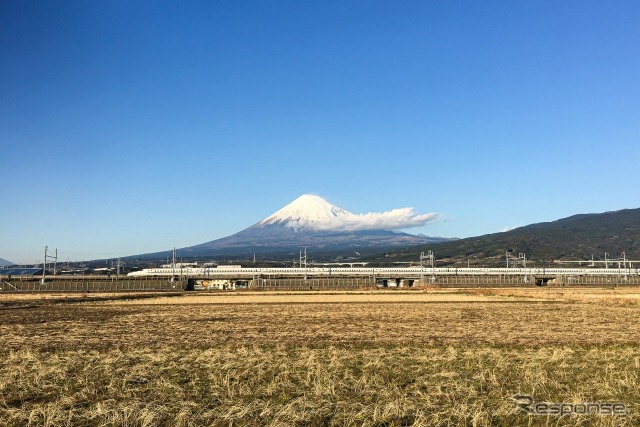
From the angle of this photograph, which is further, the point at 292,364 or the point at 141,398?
the point at 292,364

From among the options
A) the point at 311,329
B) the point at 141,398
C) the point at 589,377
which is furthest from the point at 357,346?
the point at 141,398

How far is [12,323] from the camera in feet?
91.4

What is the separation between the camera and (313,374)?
42.0 feet

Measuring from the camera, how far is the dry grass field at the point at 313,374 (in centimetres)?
943

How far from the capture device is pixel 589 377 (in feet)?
41.9

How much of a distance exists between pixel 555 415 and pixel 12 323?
27.4 meters

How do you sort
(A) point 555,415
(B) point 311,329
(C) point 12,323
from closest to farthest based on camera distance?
(A) point 555,415, (B) point 311,329, (C) point 12,323

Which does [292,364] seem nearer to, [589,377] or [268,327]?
[589,377]

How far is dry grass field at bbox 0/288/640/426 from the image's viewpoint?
30.9ft

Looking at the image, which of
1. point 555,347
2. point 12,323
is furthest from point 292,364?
point 12,323

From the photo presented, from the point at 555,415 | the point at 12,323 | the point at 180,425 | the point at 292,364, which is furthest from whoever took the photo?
the point at 12,323

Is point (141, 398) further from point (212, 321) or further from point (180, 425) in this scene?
point (212, 321)

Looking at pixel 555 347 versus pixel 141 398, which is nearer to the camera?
pixel 141 398

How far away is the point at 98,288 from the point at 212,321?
6455 cm
